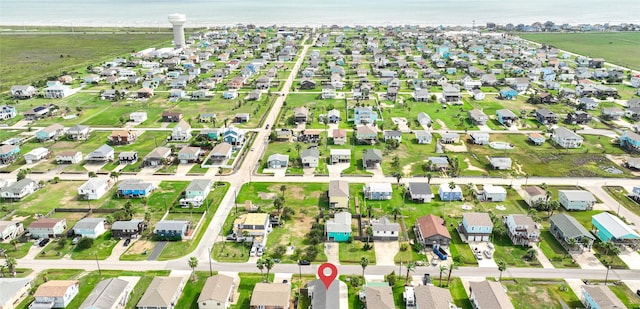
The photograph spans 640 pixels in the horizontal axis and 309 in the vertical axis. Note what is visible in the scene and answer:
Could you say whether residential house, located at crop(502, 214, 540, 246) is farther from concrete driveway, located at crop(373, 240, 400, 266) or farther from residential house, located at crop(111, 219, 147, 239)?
residential house, located at crop(111, 219, 147, 239)

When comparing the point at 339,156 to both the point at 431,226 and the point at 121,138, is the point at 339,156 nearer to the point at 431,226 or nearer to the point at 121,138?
the point at 431,226

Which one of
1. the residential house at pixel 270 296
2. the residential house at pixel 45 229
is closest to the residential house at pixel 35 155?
the residential house at pixel 45 229

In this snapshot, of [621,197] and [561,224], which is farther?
[621,197]

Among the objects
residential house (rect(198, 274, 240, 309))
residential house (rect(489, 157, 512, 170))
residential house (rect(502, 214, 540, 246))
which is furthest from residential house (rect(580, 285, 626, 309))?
residential house (rect(198, 274, 240, 309))

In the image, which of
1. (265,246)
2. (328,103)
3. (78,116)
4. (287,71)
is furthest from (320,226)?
(287,71)

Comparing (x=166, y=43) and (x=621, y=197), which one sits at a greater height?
(x=166, y=43)

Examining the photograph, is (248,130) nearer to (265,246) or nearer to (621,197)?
(265,246)

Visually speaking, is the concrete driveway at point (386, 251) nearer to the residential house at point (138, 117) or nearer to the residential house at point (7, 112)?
the residential house at point (138, 117)

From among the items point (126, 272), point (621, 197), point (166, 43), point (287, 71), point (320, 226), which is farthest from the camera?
point (166, 43)
